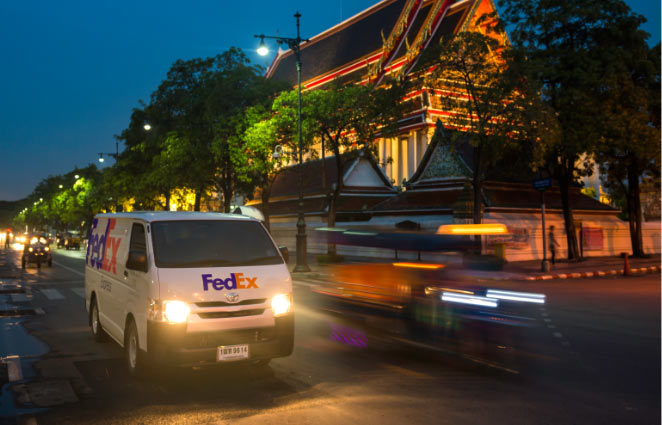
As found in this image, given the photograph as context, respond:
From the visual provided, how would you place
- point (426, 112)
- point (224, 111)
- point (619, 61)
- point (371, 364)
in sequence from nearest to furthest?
point (371, 364) < point (619, 61) < point (224, 111) < point (426, 112)

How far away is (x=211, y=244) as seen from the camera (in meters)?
7.60

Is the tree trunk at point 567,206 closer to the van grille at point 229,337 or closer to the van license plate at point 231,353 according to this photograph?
the van grille at point 229,337

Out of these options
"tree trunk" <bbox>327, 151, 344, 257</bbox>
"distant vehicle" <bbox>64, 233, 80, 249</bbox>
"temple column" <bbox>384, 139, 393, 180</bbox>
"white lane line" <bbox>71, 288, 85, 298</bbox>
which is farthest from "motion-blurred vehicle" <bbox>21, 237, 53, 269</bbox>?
"temple column" <bbox>384, 139, 393, 180</bbox>

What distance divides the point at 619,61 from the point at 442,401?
24.4 meters

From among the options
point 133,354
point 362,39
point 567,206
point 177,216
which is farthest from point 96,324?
point 362,39

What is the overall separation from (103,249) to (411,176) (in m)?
38.7

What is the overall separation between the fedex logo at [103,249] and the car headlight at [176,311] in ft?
6.79

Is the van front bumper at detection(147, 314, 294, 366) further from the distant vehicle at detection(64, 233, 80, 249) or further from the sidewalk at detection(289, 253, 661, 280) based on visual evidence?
the distant vehicle at detection(64, 233, 80, 249)

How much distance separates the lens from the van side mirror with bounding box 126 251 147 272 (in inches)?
276

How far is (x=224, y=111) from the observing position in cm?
3516

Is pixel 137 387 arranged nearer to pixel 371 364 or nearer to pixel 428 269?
pixel 371 364

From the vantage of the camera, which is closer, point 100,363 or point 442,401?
point 442,401

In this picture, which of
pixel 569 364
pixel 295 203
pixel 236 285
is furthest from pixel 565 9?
pixel 295 203

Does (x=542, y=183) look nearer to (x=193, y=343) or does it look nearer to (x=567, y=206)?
(x=567, y=206)
